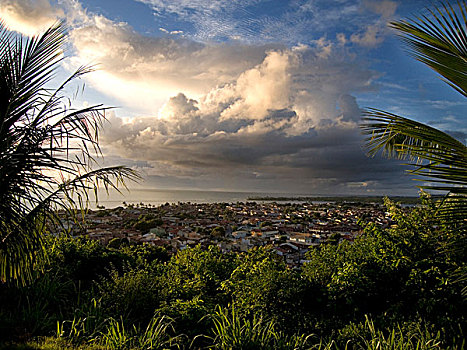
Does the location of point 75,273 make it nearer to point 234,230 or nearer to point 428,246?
point 428,246

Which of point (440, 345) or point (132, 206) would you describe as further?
point (132, 206)

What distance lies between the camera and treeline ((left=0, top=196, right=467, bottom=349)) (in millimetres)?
4266

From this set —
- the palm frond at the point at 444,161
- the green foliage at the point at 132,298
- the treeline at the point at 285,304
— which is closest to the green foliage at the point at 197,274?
the treeline at the point at 285,304

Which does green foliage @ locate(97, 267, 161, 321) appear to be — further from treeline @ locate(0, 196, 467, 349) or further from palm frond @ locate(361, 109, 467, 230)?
palm frond @ locate(361, 109, 467, 230)

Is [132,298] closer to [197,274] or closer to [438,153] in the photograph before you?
[197,274]

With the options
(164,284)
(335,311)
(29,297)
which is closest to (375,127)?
(335,311)

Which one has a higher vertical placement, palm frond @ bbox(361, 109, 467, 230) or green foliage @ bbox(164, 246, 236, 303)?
palm frond @ bbox(361, 109, 467, 230)

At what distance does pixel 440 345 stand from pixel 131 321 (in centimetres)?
449

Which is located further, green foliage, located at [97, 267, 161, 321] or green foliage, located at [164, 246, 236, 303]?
green foliage, located at [164, 246, 236, 303]

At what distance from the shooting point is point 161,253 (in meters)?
9.62

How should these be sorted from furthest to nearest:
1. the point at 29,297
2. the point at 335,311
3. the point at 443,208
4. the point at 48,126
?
the point at 29,297
the point at 335,311
the point at 48,126
the point at 443,208

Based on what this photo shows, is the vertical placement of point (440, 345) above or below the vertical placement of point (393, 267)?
below

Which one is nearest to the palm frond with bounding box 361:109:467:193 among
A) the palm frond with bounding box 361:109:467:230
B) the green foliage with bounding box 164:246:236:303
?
the palm frond with bounding box 361:109:467:230

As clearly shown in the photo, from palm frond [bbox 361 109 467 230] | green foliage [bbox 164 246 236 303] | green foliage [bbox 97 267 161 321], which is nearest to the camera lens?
palm frond [bbox 361 109 467 230]
